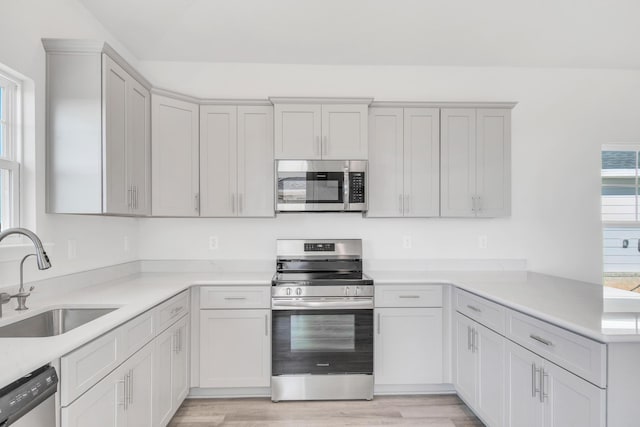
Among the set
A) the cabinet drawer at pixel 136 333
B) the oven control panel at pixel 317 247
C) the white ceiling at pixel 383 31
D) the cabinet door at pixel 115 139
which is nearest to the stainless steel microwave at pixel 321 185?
the oven control panel at pixel 317 247

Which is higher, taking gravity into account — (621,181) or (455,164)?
(455,164)


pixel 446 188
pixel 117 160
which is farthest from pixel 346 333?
pixel 117 160

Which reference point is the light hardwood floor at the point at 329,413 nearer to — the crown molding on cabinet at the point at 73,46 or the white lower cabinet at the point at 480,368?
the white lower cabinet at the point at 480,368

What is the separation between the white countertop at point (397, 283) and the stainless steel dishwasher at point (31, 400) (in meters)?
0.04

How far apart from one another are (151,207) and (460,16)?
2770 mm

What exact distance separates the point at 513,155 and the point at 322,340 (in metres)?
2.44

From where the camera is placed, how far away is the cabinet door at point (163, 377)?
2.15 meters

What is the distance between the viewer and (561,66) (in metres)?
3.47

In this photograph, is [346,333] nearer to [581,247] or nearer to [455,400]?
[455,400]

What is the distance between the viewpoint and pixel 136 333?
1894mm

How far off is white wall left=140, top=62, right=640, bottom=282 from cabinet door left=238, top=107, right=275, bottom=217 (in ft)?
1.06

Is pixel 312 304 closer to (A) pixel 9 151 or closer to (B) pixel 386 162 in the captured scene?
(B) pixel 386 162

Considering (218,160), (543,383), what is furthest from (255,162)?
(543,383)

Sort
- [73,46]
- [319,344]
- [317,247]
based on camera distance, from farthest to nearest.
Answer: [317,247] < [319,344] < [73,46]
